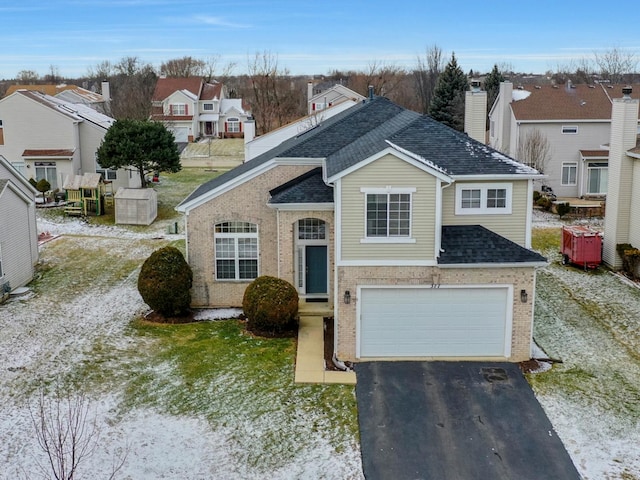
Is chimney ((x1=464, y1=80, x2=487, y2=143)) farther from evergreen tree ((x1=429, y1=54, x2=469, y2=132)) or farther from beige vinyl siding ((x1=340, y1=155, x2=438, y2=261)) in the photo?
evergreen tree ((x1=429, y1=54, x2=469, y2=132))

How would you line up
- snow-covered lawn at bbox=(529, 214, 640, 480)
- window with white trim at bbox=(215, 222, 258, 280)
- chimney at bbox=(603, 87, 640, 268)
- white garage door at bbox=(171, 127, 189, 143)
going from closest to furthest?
1. snow-covered lawn at bbox=(529, 214, 640, 480)
2. window with white trim at bbox=(215, 222, 258, 280)
3. chimney at bbox=(603, 87, 640, 268)
4. white garage door at bbox=(171, 127, 189, 143)

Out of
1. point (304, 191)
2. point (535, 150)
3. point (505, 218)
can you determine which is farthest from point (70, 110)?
point (505, 218)


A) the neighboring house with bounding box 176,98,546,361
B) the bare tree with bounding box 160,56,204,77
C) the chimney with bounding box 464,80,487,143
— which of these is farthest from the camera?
the bare tree with bounding box 160,56,204,77

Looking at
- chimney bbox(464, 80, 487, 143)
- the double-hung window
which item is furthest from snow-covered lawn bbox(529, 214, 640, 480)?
chimney bbox(464, 80, 487, 143)

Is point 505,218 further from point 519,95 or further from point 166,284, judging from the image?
point 519,95

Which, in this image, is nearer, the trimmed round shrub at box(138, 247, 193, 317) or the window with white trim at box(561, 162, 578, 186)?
the trimmed round shrub at box(138, 247, 193, 317)

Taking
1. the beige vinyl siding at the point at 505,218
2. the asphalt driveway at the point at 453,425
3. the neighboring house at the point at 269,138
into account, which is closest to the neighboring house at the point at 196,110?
the neighboring house at the point at 269,138

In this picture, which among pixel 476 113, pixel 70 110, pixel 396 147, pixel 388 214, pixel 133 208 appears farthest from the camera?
pixel 70 110
